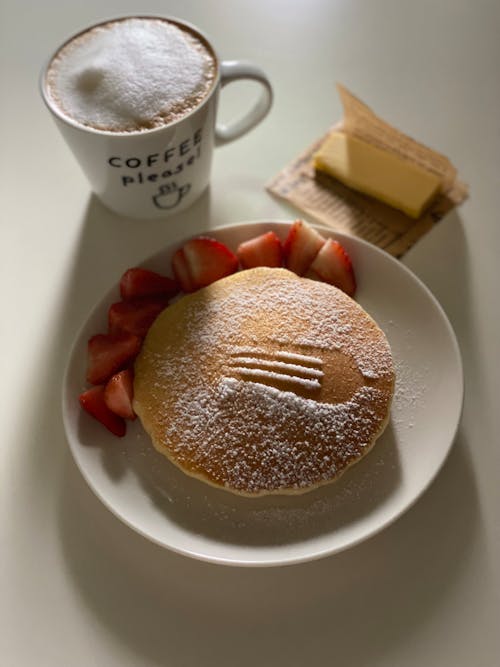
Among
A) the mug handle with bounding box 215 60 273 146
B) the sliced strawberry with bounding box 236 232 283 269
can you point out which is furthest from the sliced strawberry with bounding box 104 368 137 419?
the mug handle with bounding box 215 60 273 146

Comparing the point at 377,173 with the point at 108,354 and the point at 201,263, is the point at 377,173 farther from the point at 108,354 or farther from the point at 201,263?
the point at 108,354

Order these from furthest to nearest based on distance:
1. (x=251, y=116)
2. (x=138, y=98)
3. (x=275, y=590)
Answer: (x=251, y=116) → (x=138, y=98) → (x=275, y=590)

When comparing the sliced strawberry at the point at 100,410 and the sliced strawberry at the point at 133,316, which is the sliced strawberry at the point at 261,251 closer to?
the sliced strawberry at the point at 133,316

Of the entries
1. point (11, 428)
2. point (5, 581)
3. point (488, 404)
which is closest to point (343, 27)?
point (488, 404)

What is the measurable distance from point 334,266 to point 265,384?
0.70 ft

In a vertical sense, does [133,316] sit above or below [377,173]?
below

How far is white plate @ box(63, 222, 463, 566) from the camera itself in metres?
0.71

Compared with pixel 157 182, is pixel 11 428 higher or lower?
lower

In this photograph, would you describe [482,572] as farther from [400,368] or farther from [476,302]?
[476,302]

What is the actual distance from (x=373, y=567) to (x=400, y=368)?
238mm

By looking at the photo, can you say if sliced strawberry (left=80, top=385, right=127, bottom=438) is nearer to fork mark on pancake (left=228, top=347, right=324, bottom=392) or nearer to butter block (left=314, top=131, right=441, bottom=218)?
fork mark on pancake (left=228, top=347, right=324, bottom=392)

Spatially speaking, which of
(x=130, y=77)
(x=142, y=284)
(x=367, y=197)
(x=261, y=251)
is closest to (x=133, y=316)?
(x=142, y=284)

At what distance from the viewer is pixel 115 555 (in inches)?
29.7

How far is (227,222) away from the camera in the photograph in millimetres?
1027
